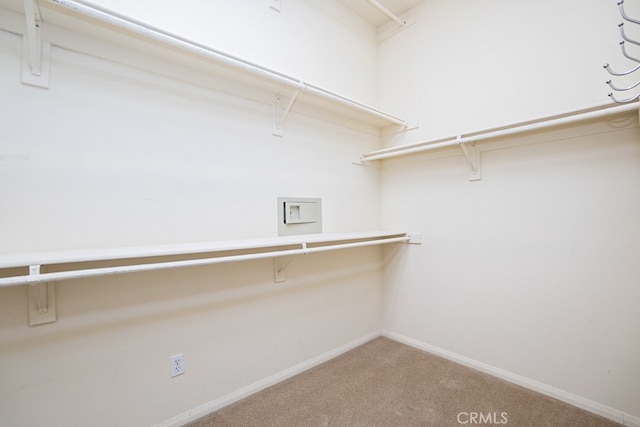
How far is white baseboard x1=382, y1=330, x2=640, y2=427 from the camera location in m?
1.42

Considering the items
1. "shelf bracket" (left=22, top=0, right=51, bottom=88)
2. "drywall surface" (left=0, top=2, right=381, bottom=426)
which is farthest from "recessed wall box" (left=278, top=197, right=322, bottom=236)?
"shelf bracket" (left=22, top=0, right=51, bottom=88)

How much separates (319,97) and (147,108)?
3.25 ft

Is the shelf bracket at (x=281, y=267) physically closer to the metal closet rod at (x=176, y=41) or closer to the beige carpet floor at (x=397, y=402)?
the beige carpet floor at (x=397, y=402)

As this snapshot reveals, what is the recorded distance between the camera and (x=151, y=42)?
1229mm

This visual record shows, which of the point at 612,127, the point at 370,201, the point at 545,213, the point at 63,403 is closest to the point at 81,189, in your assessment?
the point at 63,403

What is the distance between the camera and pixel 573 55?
5.10 ft

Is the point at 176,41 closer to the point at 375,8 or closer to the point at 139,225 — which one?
the point at 139,225

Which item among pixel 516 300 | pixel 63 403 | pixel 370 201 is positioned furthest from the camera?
pixel 370 201

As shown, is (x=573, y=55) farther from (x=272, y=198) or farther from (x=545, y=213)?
(x=272, y=198)

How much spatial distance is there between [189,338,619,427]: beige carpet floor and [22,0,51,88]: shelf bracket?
1.73 metres

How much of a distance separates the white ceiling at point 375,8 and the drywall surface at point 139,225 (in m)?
0.98

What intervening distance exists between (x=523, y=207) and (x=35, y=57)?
256 centimetres

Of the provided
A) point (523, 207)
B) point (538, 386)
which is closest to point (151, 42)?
point (523, 207)

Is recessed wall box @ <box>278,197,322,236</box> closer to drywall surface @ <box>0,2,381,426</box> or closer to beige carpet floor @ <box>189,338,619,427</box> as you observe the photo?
drywall surface @ <box>0,2,381,426</box>
